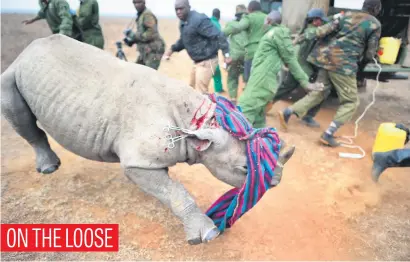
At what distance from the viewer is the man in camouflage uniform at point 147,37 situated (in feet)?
19.2

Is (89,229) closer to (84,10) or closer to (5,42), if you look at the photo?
(84,10)

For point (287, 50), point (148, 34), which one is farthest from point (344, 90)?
→ point (148, 34)

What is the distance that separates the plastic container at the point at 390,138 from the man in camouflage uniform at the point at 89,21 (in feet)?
17.6

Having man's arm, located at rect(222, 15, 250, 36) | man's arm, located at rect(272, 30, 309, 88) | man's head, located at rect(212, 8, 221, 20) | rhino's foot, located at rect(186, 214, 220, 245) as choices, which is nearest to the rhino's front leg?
rhino's foot, located at rect(186, 214, 220, 245)

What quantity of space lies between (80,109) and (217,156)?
129 centimetres

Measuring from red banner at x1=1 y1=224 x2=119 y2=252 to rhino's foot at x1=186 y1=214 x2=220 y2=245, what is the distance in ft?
3.23

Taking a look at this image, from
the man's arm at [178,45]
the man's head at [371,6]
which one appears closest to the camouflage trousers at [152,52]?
the man's arm at [178,45]

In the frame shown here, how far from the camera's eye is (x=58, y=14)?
A: 5914 mm

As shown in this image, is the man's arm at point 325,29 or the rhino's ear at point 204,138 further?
the man's arm at point 325,29

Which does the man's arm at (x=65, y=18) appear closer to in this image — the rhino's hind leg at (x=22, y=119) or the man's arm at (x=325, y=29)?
the rhino's hind leg at (x=22, y=119)

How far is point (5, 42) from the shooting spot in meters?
11.1

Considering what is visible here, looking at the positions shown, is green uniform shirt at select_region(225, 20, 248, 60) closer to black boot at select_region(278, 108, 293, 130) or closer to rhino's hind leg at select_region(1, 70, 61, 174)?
black boot at select_region(278, 108, 293, 130)

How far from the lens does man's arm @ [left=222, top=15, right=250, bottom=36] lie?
6.43 meters

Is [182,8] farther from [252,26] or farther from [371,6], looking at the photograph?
[371,6]
